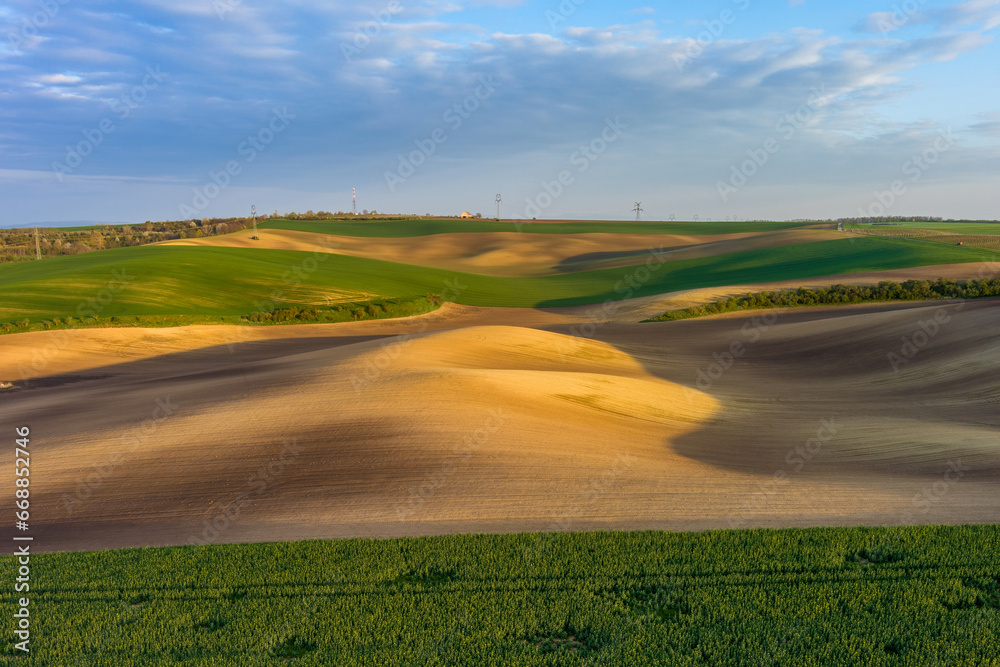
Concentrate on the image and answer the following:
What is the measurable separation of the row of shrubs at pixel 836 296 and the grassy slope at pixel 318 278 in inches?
471

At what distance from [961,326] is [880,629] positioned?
2084 centimetres

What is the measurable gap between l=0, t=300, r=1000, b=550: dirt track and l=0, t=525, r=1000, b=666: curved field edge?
35.1 inches

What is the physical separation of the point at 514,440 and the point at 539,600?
19.8 ft

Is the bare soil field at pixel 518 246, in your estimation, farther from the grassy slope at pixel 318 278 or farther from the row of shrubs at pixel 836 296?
the row of shrubs at pixel 836 296

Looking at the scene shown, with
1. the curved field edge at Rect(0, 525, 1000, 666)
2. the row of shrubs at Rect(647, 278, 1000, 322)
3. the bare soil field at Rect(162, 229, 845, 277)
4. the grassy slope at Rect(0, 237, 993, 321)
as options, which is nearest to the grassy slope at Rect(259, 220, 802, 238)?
the bare soil field at Rect(162, 229, 845, 277)

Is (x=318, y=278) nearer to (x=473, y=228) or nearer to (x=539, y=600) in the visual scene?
(x=539, y=600)

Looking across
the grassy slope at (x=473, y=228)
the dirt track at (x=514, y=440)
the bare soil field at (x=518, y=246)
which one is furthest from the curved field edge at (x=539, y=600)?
the grassy slope at (x=473, y=228)

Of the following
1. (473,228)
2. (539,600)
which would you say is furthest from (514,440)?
(473,228)

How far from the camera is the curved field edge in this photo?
6.80 meters

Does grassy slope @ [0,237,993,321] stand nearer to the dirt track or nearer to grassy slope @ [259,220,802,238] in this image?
the dirt track

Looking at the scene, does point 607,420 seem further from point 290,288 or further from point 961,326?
point 290,288

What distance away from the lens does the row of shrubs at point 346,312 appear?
1590 inches

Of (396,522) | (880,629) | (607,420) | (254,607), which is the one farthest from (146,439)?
(880,629)

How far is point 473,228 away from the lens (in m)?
121
